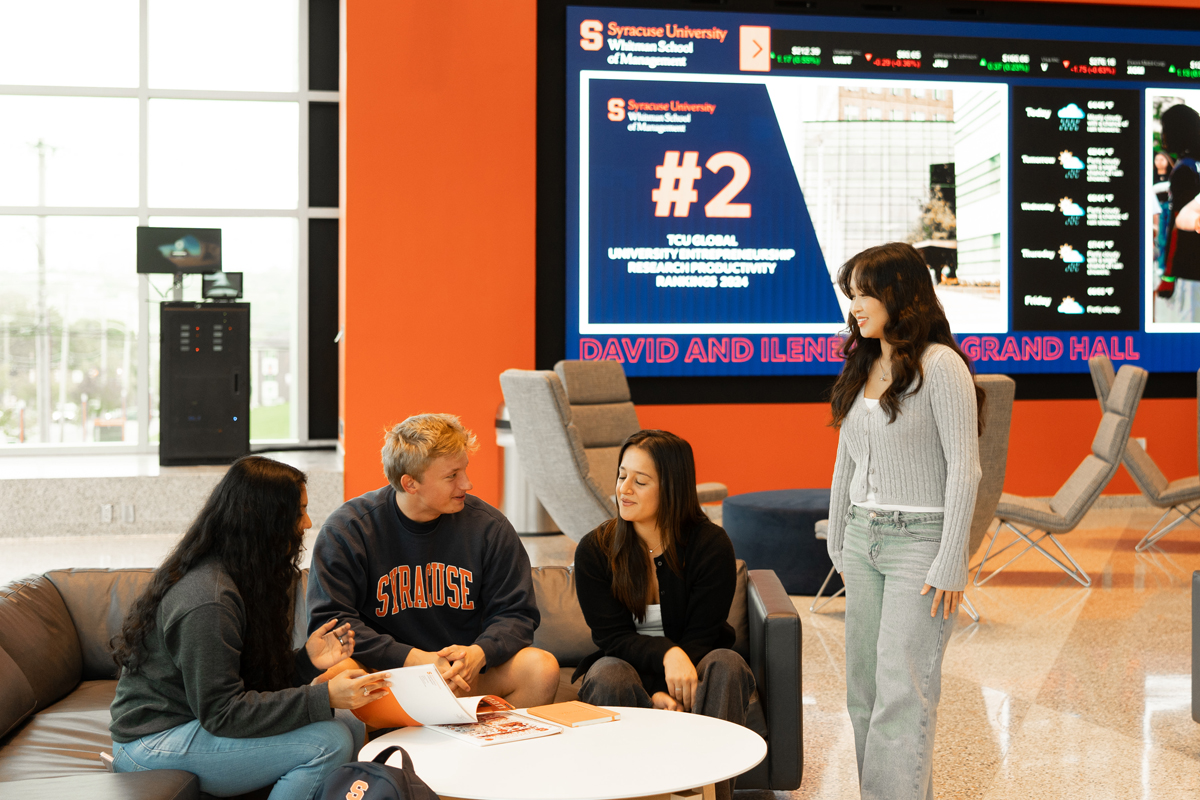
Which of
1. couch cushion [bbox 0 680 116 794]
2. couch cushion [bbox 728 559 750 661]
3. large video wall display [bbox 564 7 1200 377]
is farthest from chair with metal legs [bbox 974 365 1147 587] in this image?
couch cushion [bbox 0 680 116 794]

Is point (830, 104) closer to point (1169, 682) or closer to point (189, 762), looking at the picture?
point (1169, 682)

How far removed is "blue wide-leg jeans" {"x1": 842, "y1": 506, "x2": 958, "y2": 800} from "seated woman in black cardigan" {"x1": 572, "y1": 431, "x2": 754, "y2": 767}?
47cm

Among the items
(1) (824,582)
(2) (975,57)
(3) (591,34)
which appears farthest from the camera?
(2) (975,57)

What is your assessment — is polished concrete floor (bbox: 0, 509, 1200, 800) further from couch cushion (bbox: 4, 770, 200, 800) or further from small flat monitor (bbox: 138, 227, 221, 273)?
small flat monitor (bbox: 138, 227, 221, 273)

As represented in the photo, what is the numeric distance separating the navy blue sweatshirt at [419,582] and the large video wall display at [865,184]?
413 centimetres

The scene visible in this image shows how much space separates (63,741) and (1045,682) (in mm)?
3288

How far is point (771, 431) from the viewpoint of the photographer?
6.99 m

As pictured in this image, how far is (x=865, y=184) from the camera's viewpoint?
6961 millimetres

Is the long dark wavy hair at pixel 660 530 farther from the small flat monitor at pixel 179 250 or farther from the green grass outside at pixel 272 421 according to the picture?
the green grass outside at pixel 272 421

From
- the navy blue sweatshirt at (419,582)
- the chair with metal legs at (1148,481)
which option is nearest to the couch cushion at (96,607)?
the navy blue sweatshirt at (419,582)

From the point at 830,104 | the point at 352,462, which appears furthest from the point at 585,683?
the point at 830,104

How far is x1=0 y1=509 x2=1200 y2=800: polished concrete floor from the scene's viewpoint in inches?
119

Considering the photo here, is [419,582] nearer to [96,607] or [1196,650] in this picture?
[96,607]

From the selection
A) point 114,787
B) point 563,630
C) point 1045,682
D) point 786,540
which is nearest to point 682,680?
point 563,630
